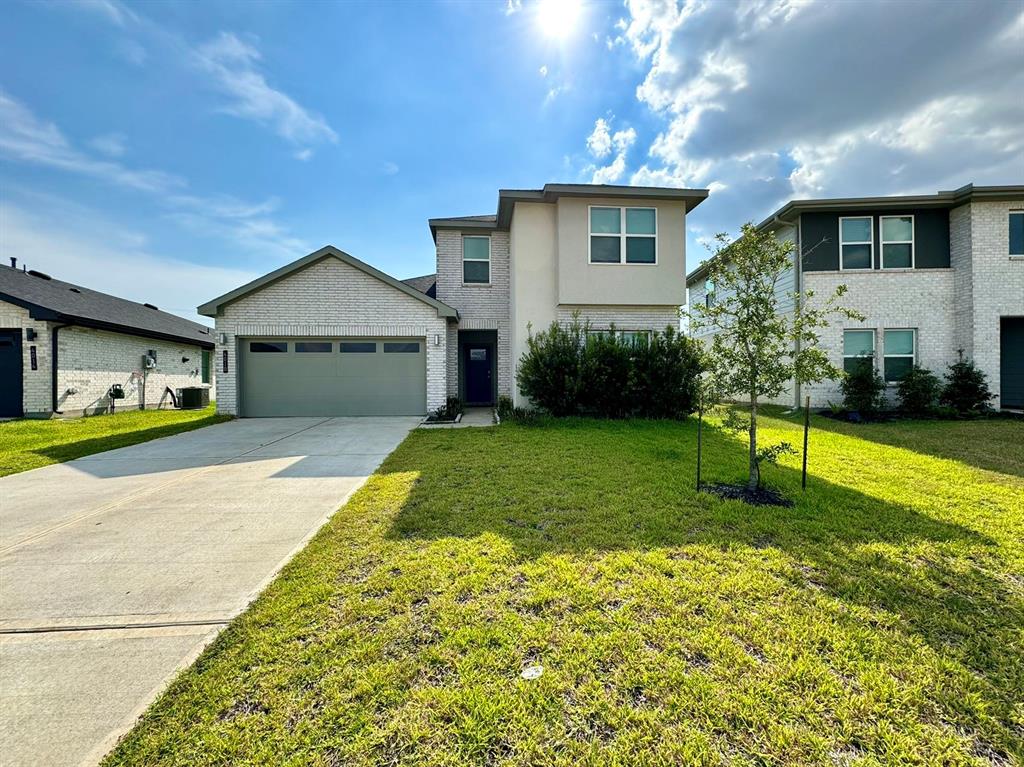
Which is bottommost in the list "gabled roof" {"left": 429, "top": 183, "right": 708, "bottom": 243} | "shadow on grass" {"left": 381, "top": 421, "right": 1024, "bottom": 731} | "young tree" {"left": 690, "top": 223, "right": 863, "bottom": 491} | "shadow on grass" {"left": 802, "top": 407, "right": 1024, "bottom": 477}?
"shadow on grass" {"left": 381, "top": 421, "right": 1024, "bottom": 731}

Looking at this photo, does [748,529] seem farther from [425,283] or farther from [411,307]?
[425,283]

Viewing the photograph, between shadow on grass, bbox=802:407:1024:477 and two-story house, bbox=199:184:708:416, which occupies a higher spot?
two-story house, bbox=199:184:708:416

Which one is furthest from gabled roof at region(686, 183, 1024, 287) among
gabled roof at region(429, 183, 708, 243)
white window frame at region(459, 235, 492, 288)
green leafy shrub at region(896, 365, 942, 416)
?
white window frame at region(459, 235, 492, 288)

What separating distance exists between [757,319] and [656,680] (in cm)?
416

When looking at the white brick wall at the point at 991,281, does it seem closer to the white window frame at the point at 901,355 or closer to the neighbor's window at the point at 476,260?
the white window frame at the point at 901,355

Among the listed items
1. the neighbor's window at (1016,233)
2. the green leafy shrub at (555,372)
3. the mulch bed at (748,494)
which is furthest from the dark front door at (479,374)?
the neighbor's window at (1016,233)

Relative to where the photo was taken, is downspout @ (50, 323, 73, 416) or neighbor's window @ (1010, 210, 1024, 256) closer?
neighbor's window @ (1010, 210, 1024, 256)

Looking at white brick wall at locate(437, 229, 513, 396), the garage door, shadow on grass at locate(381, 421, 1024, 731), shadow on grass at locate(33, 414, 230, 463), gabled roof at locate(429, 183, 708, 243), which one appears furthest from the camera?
white brick wall at locate(437, 229, 513, 396)

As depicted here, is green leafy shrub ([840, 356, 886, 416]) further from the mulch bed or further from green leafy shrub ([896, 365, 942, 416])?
the mulch bed

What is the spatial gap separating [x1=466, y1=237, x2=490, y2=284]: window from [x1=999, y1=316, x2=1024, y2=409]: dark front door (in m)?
15.7

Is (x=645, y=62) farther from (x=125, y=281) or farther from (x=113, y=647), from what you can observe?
(x=125, y=281)

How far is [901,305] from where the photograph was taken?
39.4ft

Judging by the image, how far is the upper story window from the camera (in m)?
10.9

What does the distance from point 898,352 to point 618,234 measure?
946 cm
